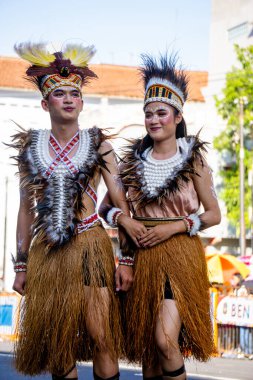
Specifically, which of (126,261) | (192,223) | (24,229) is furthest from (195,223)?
(24,229)

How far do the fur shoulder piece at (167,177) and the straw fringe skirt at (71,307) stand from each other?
1.40 feet

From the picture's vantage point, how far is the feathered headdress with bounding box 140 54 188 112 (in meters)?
7.40

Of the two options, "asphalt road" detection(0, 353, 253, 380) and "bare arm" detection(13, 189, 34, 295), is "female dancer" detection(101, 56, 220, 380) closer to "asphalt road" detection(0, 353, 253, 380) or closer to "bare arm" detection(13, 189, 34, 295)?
"bare arm" detection(13, 189, 34, 295)

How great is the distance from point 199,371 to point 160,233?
727 centimetres

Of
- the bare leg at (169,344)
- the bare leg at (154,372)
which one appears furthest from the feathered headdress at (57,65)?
the bare leg at (154,372)

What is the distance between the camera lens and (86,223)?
23.3 feet

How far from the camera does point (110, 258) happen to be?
23.3 feet

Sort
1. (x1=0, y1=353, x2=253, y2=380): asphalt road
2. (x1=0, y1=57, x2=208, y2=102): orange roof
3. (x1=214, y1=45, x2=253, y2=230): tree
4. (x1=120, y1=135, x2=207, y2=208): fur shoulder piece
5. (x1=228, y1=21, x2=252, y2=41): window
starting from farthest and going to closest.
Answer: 1. (x1=0, y1=57, x2=208, y2=102): orange roof
2. (x1=228, y1=21, x2=252, y2=41): window
3. (x1=214, y1=45, x2=253, y2=230): tree
4. (x1=0, y1=353, x2=253, y2=380): asphalt road
5. (x1=120, y1=135, x2=207, y2=208): fur shoulder piece

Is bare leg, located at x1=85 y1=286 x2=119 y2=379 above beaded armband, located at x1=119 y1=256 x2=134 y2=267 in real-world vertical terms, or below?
below

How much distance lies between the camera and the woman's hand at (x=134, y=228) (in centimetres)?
717

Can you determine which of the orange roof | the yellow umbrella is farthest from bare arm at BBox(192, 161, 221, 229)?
the orange roof

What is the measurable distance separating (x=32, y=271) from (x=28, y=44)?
155cm

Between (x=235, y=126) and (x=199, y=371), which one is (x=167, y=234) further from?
(x=235, y=126)

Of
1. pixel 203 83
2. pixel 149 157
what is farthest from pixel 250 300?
pixel 203 83
